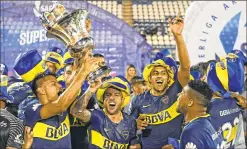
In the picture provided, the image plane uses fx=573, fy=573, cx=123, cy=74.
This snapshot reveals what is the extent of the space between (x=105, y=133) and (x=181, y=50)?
3.25 ft

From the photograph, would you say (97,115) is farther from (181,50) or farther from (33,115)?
(181,50)

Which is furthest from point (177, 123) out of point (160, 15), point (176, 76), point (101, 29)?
point (160, 15)

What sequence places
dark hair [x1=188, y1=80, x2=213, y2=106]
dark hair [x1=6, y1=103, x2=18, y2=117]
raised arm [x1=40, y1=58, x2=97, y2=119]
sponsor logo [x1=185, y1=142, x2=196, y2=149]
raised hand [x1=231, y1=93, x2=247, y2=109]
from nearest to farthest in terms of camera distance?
1. sponsor logo [x1=185, y1=142, x2=196, y2=149]
2. dark hair [x1=188, y1=80, x2=213, y2=106]
3. raised arm [x1=40, y1=58, x2=97, y2=119]
4. raised hand [x1=231, y1=93, x2=247, y2=109]
5. dark hair [x1=6, y1=103, x2=18, y2=117]

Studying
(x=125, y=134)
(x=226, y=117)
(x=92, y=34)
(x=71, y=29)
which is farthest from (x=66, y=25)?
(x=92, y=34)

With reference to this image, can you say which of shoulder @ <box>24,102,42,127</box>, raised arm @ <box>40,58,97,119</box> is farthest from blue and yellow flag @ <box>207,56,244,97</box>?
shoulder @ <box>24,102,42,127</box>

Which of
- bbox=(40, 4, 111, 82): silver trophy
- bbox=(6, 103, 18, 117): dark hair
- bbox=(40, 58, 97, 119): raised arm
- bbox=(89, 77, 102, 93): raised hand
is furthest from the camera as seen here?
bbox=(6, 103, 18, 117): dark hair

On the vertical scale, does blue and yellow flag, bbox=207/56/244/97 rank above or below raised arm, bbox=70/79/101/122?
above

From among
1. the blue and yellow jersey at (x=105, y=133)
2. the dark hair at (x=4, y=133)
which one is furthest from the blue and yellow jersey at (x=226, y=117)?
the dark hair at (x=4, y=133)

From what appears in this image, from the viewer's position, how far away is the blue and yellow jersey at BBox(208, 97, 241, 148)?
4297mm

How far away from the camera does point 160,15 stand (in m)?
21.4

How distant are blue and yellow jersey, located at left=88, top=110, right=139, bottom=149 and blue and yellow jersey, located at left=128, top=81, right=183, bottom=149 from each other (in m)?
0.50

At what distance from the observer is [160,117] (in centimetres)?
503

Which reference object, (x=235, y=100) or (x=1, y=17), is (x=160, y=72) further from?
(x=1, y=17)

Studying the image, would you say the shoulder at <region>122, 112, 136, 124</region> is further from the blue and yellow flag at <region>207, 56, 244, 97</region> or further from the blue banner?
the blue banner
